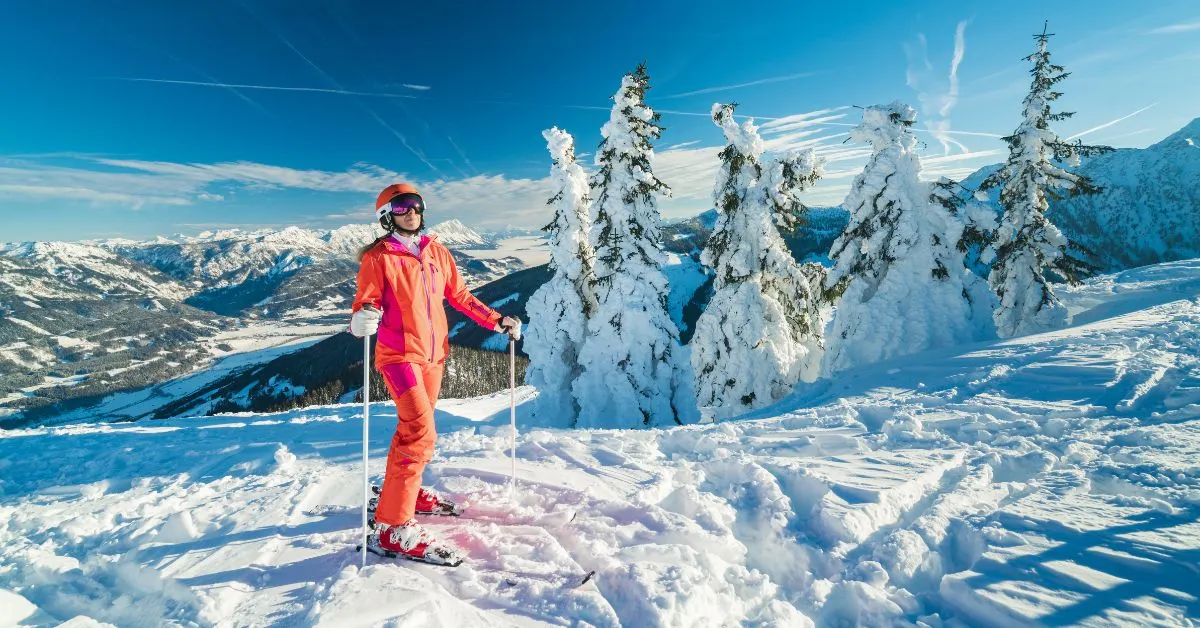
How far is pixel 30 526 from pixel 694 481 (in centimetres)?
634

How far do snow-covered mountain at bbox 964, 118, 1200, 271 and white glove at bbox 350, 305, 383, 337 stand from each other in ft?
748

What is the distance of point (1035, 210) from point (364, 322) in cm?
2269

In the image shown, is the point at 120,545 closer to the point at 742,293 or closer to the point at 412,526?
the point at 412,526

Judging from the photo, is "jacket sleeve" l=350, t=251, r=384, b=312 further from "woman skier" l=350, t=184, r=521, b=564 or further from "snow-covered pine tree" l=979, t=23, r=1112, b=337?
"snow-covered pine tree" l=979, t=23, r=1112, b=337

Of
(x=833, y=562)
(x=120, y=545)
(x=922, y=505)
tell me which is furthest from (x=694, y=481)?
(x=120, y=545)

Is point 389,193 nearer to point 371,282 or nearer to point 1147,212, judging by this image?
point 371,282

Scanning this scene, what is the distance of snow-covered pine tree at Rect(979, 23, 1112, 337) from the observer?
16656 mm

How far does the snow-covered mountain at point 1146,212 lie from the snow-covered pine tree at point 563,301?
8500 inches

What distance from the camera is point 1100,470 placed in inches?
171

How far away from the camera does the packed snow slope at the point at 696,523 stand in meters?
2.90

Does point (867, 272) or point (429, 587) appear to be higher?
point (867, 272)

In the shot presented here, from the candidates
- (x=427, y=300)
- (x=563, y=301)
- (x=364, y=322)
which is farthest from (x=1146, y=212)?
(x=364, y=322)

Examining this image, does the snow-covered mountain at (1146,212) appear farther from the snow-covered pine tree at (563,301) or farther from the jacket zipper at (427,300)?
the jacket zipper at (427,300)

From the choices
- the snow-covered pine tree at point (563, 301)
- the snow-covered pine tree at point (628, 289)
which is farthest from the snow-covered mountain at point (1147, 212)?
the snow-covered pine tree at point (563, 301)
